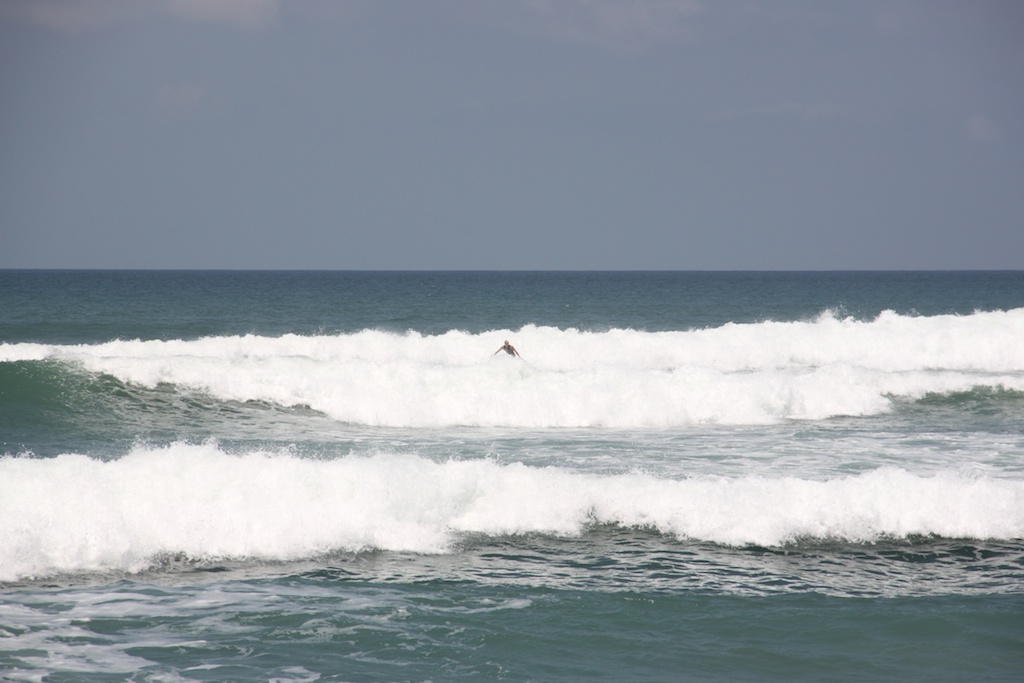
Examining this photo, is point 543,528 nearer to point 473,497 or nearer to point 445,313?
point 473,497

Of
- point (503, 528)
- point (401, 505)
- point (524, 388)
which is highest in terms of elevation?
point (524, 388)

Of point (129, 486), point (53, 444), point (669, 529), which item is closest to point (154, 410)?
point (53, 444)

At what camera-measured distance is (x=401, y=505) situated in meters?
11.0

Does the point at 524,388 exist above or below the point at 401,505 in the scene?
above

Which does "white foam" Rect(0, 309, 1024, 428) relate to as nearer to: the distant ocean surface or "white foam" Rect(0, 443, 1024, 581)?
the distant ocean surface

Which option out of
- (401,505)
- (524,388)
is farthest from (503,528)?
(524,388)

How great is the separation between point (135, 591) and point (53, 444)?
8175 mm

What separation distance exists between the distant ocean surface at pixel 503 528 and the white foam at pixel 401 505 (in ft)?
0.11

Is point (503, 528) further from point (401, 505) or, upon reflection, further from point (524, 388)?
point (524, 388)

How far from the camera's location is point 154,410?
19.3 meters

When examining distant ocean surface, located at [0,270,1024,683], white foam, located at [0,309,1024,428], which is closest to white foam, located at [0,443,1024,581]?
distant ocean surface, located at [0,270,1024,683]

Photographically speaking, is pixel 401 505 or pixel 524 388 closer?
pixel 401 505

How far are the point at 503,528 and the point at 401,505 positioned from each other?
1238mm

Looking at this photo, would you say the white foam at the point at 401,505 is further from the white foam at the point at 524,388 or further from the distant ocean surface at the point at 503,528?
the white foam at the point at 524,388
